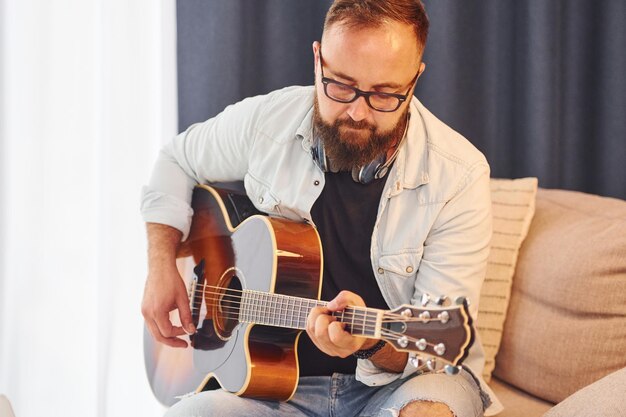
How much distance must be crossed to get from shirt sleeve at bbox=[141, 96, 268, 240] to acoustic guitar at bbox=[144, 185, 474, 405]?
0.14ft

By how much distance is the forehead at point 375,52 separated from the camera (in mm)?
1692

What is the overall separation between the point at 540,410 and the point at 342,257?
56cm

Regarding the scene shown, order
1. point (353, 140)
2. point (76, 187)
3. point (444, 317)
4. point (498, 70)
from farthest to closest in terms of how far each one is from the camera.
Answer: point (498, 70) < point (76, 187) < point (353, 140) < point (444, 317)

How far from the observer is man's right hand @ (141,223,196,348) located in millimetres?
2004

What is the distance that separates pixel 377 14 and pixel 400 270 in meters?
0.53

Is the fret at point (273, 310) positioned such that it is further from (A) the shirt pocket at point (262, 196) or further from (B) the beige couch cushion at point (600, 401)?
(B) the beige couch cushion at point (600, 401)

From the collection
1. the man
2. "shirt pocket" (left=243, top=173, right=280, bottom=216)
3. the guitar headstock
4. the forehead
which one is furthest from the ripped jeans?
the forehead

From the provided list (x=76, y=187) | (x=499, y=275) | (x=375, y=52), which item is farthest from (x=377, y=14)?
(x=76, y=187)

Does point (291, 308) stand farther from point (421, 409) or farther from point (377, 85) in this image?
point (377, 85)

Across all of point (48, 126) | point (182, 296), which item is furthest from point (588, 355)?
point (48, 126)

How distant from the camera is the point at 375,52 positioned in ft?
5.55

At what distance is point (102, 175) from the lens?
2.35 meters

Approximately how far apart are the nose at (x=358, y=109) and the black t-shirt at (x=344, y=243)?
0.19 meters

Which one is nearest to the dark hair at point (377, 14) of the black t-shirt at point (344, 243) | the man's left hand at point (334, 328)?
the black t-shirt at point (344, 243)
